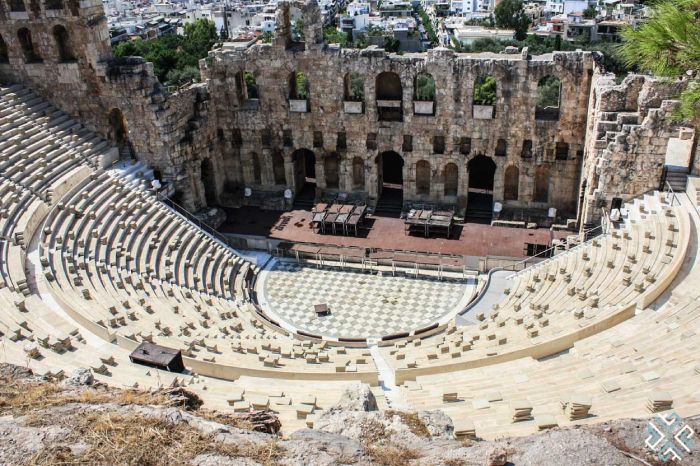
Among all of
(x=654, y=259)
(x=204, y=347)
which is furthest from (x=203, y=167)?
(x=654, y=259)

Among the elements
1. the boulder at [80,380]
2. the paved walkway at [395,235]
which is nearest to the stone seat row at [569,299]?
the paved walkway at [395,235]

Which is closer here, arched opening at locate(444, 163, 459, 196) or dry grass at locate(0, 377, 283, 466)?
dry grass at locate(0, 377, 283, 466)

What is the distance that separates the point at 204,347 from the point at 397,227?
14923 millimetres

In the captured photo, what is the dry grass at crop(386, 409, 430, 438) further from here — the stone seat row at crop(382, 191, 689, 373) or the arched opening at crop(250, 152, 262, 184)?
the arched opening at crop(250, 152, 262, 184)

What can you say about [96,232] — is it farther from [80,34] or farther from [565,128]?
[565,128]

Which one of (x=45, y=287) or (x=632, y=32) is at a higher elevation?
(x=632, y=32)

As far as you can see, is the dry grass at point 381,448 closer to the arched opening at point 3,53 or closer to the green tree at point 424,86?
the arched opening at point 3,53

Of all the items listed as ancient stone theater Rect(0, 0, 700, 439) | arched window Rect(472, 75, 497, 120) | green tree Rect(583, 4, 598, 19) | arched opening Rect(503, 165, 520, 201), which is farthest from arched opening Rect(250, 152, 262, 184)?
green tree Rect(583, 4, 598, 19)

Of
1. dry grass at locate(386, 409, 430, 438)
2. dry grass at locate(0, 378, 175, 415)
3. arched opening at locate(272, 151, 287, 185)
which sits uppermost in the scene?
dry grass at locate(0, 378, 175, 415)

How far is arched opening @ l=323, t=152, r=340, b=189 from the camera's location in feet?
113

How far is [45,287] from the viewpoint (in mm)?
20859

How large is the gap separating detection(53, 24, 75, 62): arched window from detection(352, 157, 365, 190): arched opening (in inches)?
600

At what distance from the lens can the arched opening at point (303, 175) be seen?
35.4m

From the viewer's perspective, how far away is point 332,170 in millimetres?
35125
